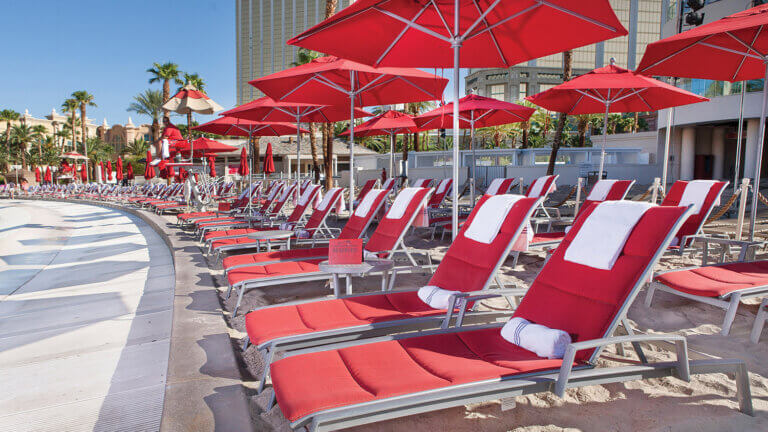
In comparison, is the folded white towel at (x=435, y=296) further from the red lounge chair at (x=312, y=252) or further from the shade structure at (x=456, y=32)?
the red lounge chair at (x=312, y=252)

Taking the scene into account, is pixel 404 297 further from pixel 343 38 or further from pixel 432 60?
pixel 432 60

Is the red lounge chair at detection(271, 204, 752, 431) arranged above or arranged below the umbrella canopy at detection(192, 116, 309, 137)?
below

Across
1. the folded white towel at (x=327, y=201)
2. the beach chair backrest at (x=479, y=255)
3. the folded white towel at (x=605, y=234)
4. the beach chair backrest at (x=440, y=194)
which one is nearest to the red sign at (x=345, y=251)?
the beach chair backrest at (x=479, y=255)

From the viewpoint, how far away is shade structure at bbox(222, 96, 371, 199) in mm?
7418

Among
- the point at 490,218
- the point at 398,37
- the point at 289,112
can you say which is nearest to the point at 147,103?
the point at 289,112

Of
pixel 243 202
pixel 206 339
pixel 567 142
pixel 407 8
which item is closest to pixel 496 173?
pixel 243 202

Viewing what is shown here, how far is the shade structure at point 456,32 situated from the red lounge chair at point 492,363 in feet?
4.65

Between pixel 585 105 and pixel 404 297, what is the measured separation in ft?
22.6

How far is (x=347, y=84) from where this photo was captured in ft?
21.2

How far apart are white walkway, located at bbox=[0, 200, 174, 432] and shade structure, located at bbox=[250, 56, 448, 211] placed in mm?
2687

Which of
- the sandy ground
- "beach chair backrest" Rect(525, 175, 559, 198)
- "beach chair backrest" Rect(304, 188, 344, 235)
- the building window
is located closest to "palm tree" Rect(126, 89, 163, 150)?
"beach chair backrest" Rect(304, 188, 344, 235)

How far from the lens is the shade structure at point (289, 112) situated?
24.3ft

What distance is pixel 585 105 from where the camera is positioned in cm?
843

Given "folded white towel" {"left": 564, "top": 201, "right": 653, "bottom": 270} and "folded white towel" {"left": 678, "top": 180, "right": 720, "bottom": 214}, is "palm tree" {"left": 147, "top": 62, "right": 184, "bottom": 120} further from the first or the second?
"folded white towel" {"left": 564, "top": 201, "right": 653, "bottom": 270}
